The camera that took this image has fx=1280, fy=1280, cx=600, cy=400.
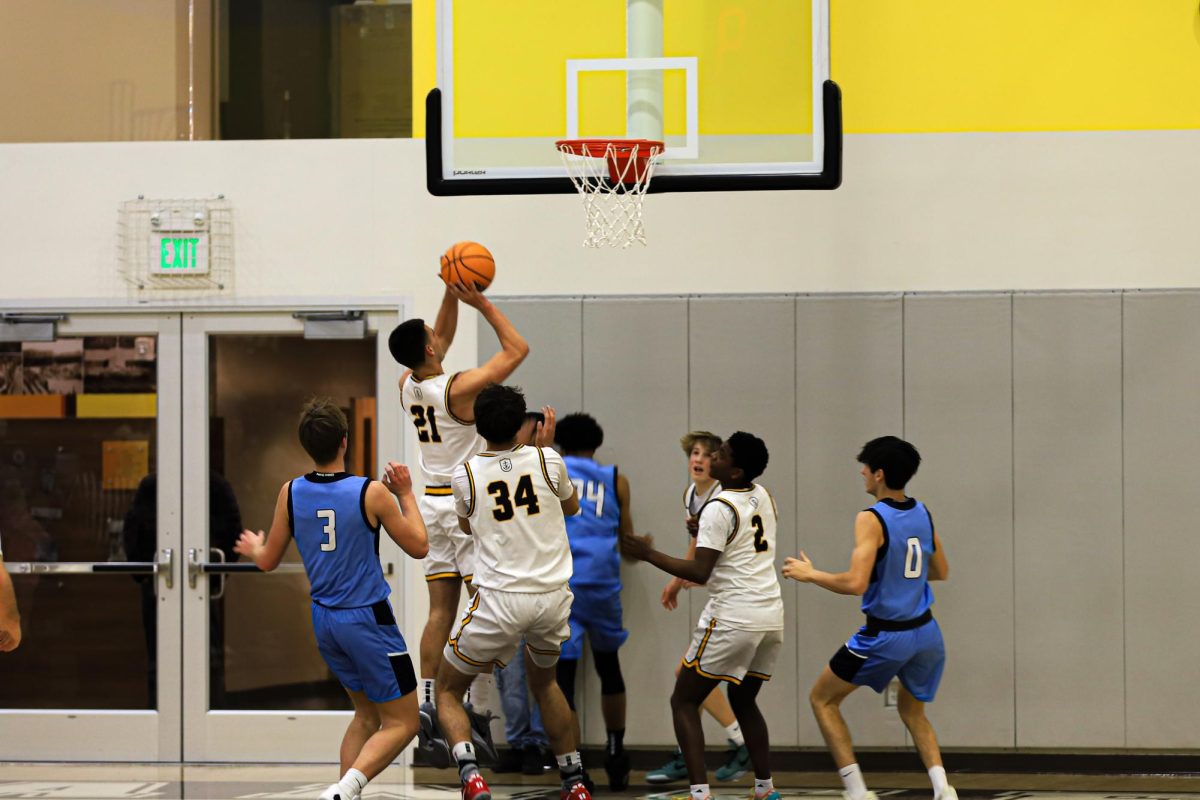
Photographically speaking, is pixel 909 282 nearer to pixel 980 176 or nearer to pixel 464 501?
pixel 980 176

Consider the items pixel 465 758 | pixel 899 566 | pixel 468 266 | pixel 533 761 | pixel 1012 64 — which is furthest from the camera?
pixel 1012 64

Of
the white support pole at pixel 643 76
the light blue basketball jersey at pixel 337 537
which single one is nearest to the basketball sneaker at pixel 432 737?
the light blue basketball jersey at pixel 337 537

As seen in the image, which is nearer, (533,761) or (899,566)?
(899,566)

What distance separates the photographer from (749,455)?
219 inches

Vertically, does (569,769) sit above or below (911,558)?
below

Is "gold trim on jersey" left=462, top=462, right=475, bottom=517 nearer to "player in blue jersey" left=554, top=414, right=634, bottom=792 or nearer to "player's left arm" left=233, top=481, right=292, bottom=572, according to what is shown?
"player's left arm" left=233, top=481, right=292, bottom=572

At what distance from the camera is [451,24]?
20.1 feet

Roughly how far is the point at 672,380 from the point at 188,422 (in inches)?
103

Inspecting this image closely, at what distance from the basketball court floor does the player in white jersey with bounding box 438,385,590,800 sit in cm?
120

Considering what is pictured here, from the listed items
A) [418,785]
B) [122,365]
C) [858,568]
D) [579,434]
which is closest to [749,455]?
[858,568]

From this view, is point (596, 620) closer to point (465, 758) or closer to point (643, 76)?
point (465, 758)

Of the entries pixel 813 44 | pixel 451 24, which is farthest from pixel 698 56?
pixel 451 24

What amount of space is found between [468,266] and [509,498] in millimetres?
1225

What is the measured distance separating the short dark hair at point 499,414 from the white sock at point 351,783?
4.62ft
